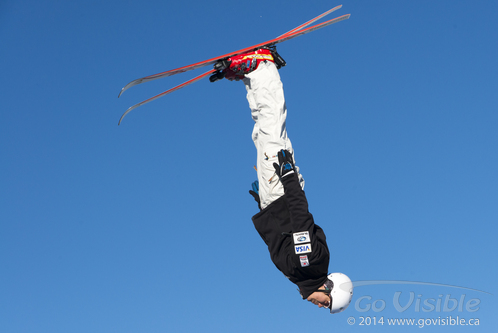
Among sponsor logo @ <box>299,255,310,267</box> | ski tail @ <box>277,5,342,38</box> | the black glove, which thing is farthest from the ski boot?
sponsor logo @ <box>299,255,310,267</box>

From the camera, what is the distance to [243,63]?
845 centimetres

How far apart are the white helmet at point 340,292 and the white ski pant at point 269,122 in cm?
192

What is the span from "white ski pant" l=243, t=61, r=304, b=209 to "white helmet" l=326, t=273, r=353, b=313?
1.92 m

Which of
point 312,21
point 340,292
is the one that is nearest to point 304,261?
point 340,292

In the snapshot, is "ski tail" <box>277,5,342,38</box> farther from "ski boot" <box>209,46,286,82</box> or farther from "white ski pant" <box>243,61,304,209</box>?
"white ski pant" <box>243,61,304,209</box>

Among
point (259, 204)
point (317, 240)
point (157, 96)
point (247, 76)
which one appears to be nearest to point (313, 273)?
point (317, 240)

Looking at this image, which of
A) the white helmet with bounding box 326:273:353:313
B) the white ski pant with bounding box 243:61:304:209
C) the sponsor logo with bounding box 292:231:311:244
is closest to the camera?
the sponsor logo with bounding box 292:231:311:244

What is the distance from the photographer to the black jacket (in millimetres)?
8070

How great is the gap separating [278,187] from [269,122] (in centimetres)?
104

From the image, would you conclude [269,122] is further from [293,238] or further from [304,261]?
[304,261]

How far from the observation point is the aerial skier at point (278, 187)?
8086mm

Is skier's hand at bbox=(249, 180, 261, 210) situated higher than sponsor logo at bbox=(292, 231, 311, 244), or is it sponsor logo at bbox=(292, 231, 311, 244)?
skier's hand at bbox=(249, 180, 261, 210)

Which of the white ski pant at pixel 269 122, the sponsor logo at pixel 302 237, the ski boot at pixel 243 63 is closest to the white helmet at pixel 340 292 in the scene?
the sponsor logo at pixel 302 237

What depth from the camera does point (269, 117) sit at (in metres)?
8.34
